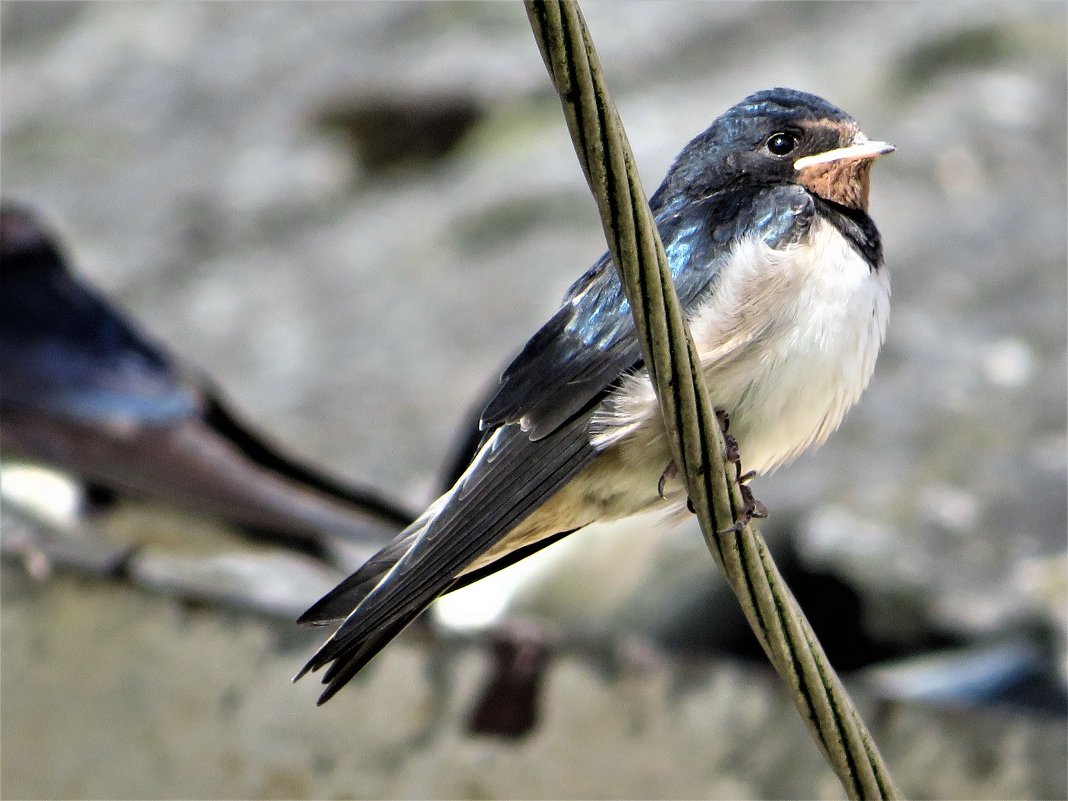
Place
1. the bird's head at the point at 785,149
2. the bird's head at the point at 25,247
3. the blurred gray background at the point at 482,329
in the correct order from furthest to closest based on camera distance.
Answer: the bird's head at the point at 25,247, the blurred gray background at the point at 482,329, the bird's head at the point at 785,149

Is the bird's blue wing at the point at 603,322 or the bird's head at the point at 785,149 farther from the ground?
the bird's head at the point at 785,149

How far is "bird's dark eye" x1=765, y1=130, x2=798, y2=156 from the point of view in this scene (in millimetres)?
1983

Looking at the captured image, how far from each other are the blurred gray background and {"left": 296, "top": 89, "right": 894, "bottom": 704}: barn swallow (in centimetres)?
136

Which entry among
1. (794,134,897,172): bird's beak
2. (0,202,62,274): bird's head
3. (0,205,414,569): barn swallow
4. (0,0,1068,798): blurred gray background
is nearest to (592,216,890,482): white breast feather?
(794,134,897,172): bird's beak

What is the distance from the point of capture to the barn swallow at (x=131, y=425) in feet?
15.0

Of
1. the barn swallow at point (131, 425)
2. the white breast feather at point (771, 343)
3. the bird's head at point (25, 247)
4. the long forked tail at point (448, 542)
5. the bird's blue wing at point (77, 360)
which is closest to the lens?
the long forked tail at point (448, 542)

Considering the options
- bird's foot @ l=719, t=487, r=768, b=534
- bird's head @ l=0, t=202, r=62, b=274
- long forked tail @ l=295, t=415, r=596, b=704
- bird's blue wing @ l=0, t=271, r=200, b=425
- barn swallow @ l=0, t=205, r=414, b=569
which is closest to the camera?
bird's foot @ l=719, t=487, r=768, b=534

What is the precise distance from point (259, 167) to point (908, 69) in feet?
12.4

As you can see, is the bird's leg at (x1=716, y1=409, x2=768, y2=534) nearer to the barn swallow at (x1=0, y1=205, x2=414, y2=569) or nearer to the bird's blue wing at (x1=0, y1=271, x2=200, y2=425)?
the barn swallow at (x1=0, y1=205, x2=414, y2=569)

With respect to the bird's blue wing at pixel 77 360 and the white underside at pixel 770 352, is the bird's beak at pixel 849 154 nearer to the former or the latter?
the white underside at pixel 770 352

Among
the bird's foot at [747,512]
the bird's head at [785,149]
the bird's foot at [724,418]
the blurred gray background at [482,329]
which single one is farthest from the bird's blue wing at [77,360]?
the bird's foot at [747,512]

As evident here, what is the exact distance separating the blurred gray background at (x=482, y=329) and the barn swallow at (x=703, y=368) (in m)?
1.36

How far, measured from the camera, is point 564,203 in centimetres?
810

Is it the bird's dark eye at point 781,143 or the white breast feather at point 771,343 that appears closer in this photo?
the white breast feather at point 771,343
